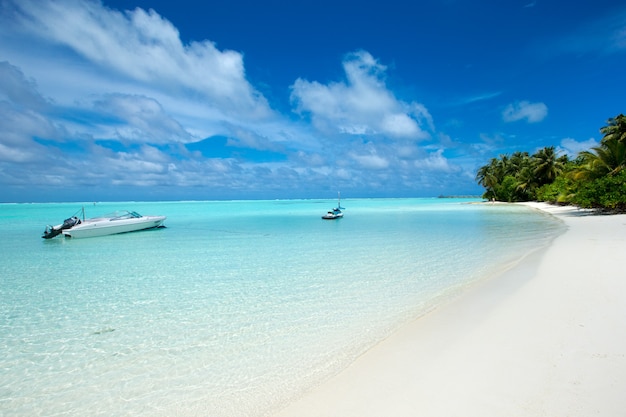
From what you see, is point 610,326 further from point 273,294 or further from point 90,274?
point 90,274

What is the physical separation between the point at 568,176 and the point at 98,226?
41.5 metres

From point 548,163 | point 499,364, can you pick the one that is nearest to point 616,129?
point 548,163

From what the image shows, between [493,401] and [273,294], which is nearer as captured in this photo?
[493,401]

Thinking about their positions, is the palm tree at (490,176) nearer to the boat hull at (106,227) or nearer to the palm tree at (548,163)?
the palm tree at (548,163)

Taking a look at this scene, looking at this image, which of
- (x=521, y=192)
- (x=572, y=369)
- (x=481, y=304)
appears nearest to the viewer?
(x=572, y=369)

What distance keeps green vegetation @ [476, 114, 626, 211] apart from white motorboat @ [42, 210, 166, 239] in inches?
1277

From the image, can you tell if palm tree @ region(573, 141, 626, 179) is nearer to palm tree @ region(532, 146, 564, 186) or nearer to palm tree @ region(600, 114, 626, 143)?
palm tree @ region(600, 114, 626, 143)

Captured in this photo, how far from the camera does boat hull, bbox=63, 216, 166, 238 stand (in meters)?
21.7

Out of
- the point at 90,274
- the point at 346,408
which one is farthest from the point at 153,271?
the point at 346,408

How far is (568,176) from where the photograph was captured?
106 feet

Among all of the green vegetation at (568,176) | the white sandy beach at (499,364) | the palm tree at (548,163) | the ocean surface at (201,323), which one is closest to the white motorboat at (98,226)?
the ocean surface at (201,323)

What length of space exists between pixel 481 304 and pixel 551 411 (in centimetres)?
335

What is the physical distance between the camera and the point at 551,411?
263 centimetres

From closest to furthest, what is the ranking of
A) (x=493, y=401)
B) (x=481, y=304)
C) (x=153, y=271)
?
(x=493, y=401), (x=481, y=304), (x=153, y=271)
